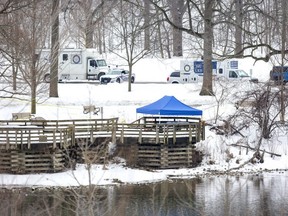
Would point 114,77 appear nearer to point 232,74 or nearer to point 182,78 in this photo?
point 182,78

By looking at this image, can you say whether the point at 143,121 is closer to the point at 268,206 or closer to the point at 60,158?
the point at 60,158

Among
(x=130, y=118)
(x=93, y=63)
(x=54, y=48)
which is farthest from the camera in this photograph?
(x=93, y=63)

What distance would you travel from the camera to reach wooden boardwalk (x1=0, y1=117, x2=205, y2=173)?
29.5 meters

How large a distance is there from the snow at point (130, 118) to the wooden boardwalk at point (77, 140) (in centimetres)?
74

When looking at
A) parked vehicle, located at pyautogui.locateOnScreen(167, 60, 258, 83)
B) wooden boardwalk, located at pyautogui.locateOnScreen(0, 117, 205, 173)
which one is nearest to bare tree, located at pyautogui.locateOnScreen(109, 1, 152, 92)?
parked vehicle, located at pyautogui.locateOnScreen(167, 60, 258, 83)

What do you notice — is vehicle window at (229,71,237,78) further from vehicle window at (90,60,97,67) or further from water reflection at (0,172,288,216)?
water reflection at (0,172,288,216)

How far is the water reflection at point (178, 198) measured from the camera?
69.6 feet

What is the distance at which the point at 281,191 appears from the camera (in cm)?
2552

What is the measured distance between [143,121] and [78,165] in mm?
5577

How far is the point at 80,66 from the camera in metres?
53.5

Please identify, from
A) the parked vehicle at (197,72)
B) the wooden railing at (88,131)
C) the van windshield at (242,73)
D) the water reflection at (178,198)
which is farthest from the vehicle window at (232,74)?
the water reflection at (178,198)

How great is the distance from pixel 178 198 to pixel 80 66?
30.4 metres

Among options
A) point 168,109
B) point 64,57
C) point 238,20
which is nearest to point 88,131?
point 168,109

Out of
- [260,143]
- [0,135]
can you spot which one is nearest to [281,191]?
[260,143]
